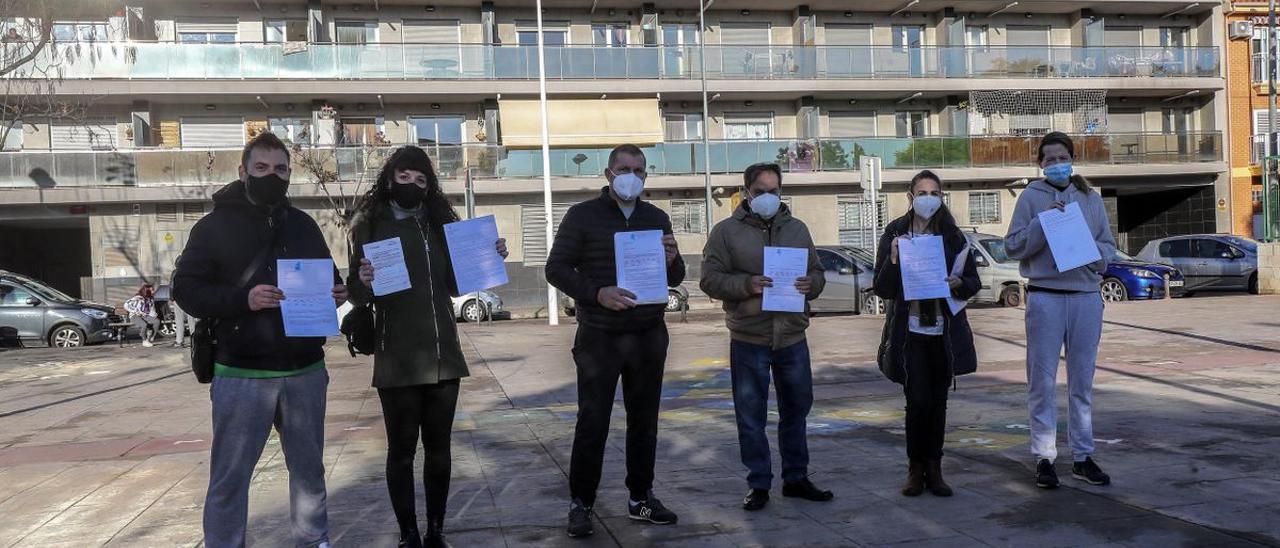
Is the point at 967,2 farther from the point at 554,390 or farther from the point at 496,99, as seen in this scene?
the point at 554,390

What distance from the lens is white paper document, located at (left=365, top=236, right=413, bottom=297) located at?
4789 mm

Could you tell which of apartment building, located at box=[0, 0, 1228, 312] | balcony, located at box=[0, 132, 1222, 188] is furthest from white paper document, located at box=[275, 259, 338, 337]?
balcony, located at box=[0, 132, 1222, 188]

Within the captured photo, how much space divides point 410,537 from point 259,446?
2.93ft

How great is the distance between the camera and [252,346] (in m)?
4.32

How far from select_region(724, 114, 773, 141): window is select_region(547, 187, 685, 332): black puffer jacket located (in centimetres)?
2876

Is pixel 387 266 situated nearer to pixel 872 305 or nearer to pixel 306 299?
pixel 306 299

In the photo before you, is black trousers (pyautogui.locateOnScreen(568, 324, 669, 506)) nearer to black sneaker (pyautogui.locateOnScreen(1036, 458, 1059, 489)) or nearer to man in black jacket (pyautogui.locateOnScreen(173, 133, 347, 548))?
man in black jacket (pyautogui.locateOnScreen(173, 133, 347, 548))

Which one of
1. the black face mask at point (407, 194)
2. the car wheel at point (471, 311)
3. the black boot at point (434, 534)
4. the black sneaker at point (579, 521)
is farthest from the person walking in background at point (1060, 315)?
the car wheel at point (471, 311)

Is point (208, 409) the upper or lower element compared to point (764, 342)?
lower

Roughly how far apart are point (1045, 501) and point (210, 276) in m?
4.32

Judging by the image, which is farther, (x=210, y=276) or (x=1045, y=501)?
(x=1045, y=501)

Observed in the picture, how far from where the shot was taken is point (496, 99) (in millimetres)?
31938

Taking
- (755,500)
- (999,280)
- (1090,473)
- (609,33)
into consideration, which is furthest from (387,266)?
(609,33)

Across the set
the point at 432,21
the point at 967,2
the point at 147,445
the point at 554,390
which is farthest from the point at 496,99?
the point at 147,445
